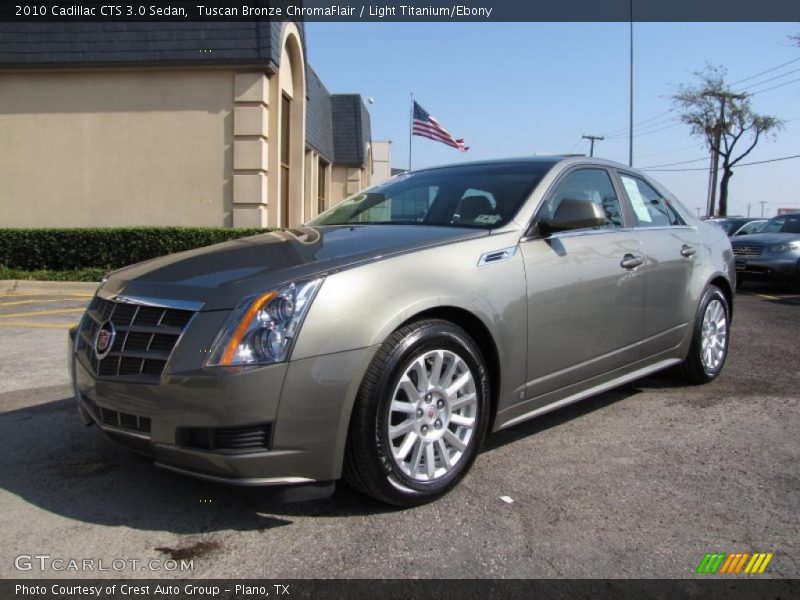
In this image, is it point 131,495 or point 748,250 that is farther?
point 748,250

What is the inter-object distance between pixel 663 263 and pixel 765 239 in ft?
31.2

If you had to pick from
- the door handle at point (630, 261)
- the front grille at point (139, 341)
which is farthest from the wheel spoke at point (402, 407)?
the door handle at point (630, 261)

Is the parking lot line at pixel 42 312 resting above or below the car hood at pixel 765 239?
below

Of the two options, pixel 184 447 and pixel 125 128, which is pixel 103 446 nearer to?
pixel 184 447

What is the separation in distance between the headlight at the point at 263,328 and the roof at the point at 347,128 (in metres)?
24.5

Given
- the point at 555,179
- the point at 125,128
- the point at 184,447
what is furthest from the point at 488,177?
the point at 125,128

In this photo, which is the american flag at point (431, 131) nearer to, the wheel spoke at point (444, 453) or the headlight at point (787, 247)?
the headlight at point (787, 247)

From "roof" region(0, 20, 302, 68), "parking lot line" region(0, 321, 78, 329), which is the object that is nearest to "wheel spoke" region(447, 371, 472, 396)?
"parking lot line" region(0, 321, 78, 329)

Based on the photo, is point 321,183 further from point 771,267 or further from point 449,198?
point 449,198

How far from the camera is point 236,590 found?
2.31 m

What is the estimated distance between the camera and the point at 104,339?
2.88 m

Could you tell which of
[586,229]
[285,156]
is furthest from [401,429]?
[285,156]

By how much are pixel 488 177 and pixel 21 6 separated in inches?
529

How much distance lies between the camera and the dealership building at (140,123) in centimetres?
1311
